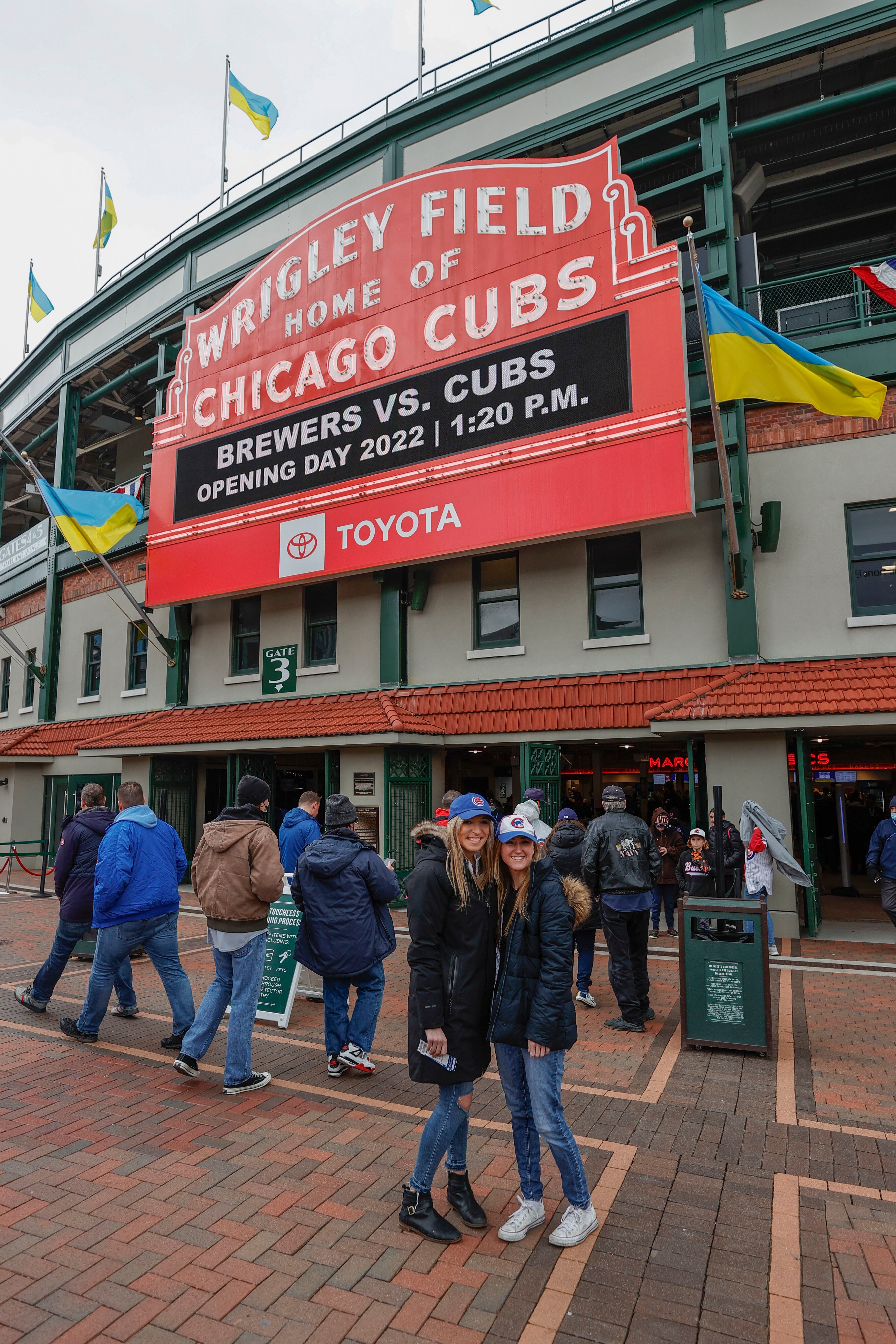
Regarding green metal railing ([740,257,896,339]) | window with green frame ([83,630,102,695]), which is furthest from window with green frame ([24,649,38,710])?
green metal railing ([740,257,896,339])

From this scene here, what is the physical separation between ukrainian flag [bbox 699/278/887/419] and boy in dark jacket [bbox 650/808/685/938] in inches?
213

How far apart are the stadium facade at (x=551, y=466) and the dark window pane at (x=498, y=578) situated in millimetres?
42

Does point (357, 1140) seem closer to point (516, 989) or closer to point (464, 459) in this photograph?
point (516, 989)

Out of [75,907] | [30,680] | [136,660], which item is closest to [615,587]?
[75,907]

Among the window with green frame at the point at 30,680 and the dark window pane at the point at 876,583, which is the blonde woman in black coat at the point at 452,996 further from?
the window with green frame at the point at 30,680

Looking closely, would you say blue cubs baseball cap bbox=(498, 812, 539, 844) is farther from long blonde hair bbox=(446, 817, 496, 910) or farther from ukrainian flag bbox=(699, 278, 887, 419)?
ukrainian flag bbox=(699, 278, 887, 419)

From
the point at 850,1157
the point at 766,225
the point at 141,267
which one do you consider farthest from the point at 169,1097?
the point at 141,267

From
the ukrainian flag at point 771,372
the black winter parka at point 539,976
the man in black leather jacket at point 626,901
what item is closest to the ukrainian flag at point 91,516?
the ukrainian flag at point 771,372

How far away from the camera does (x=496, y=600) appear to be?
1432 cm

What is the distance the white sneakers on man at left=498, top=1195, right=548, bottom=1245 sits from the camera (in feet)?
11.9

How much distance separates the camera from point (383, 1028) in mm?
6918

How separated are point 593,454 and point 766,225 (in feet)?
28.5

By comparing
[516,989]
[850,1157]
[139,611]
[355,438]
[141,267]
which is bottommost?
[850,1157]

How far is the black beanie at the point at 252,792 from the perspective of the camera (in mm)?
5812
